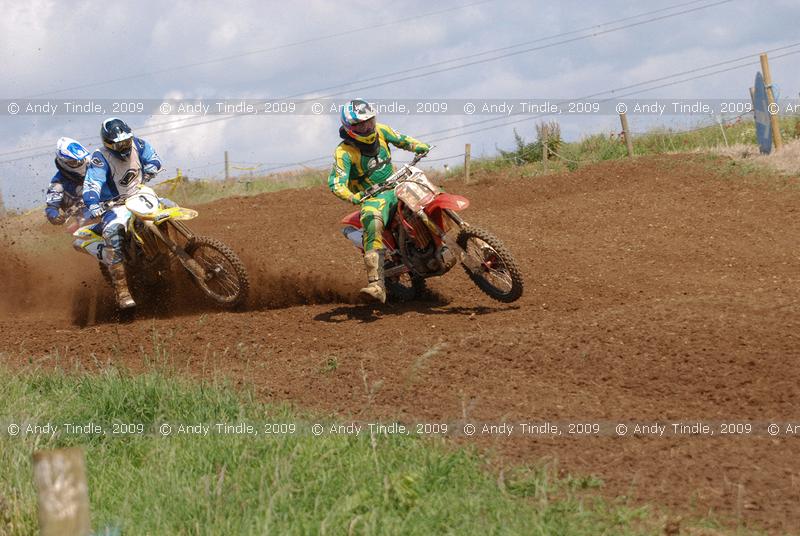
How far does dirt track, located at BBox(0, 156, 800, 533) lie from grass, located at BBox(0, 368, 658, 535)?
37 centimetres

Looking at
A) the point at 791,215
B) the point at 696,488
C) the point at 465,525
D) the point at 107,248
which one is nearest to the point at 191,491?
the point at 465,525

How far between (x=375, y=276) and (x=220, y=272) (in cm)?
199

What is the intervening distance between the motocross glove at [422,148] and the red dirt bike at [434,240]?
10cm

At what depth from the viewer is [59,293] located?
12.9m

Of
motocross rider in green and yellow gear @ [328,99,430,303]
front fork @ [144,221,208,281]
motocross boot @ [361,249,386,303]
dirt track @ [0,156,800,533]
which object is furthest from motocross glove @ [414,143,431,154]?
front fork @ [144,221,208,281]

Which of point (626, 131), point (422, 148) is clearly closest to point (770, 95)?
point (626, 131)

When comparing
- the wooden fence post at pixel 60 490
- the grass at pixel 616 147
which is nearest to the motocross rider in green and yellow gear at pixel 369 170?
the wooden fence post at pixel 60 490

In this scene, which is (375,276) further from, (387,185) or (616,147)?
(616,147)

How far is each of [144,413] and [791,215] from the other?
10.2 metres

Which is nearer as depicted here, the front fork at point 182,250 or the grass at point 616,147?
the front fork at point 182,250

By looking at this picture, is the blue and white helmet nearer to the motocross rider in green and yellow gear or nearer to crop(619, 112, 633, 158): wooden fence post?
the motocross rider in green and yellow gear

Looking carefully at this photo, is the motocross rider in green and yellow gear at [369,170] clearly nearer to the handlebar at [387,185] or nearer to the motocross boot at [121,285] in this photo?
the handlebar at [387,185]

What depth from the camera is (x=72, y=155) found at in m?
11.5

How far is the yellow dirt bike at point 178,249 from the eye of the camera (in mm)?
10391
